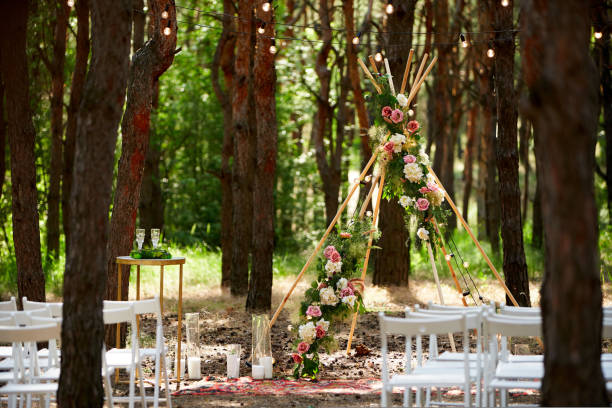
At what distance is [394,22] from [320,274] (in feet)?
21.8

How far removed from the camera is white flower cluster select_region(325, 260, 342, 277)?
28.1 ft

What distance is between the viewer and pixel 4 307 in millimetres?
6957

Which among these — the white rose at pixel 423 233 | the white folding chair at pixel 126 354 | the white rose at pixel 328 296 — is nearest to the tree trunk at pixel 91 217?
the white folding chair at pixel 126 354

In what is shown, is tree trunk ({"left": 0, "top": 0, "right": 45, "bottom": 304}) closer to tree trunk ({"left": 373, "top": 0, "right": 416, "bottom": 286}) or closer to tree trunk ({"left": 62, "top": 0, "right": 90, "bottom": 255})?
tree trunk ({"left": 62, "top": 0, "right": 90, "bottom": 255})

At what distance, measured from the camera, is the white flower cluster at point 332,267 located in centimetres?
855

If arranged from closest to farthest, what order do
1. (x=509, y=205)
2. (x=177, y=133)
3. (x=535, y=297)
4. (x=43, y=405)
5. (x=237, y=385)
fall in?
(x=43, y=405)
(x=237, y=385)
(x=509, y=205)
(x=535, y=297)
(x=177, y=133)

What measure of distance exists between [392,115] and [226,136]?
24.1 feet

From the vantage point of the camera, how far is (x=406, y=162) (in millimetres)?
9156

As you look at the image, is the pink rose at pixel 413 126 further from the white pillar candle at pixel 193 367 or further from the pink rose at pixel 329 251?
the white pillar candle at pixel 193 367

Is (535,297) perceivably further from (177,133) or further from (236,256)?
(177,133)

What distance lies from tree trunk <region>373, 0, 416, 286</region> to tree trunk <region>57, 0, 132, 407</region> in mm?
8665

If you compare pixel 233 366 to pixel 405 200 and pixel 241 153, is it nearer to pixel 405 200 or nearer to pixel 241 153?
pixel 405 200

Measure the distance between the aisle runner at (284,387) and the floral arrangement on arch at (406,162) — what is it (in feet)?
6.08

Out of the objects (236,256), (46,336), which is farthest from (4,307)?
(236,256)
